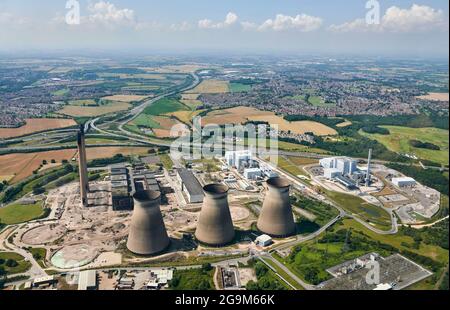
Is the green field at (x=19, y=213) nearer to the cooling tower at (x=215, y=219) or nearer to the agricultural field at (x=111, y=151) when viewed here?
the agricultural field at (x=111, y=151)

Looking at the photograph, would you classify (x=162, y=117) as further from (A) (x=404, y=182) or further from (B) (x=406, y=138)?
(A) (x=404, y=182)

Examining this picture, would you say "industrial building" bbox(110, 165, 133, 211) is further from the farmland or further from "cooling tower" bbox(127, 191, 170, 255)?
the farmland

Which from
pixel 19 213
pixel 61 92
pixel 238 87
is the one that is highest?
pixel 238 87

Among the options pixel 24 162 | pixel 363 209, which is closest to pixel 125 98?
pixel 24 162

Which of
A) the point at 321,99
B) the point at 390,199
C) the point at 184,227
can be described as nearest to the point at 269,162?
the point at 390,199

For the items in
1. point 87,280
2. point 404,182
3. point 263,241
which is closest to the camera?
point 87,280

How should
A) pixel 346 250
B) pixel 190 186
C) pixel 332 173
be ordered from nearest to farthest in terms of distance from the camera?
pixel 346 250, pixel 190 186, pixel 332 173
